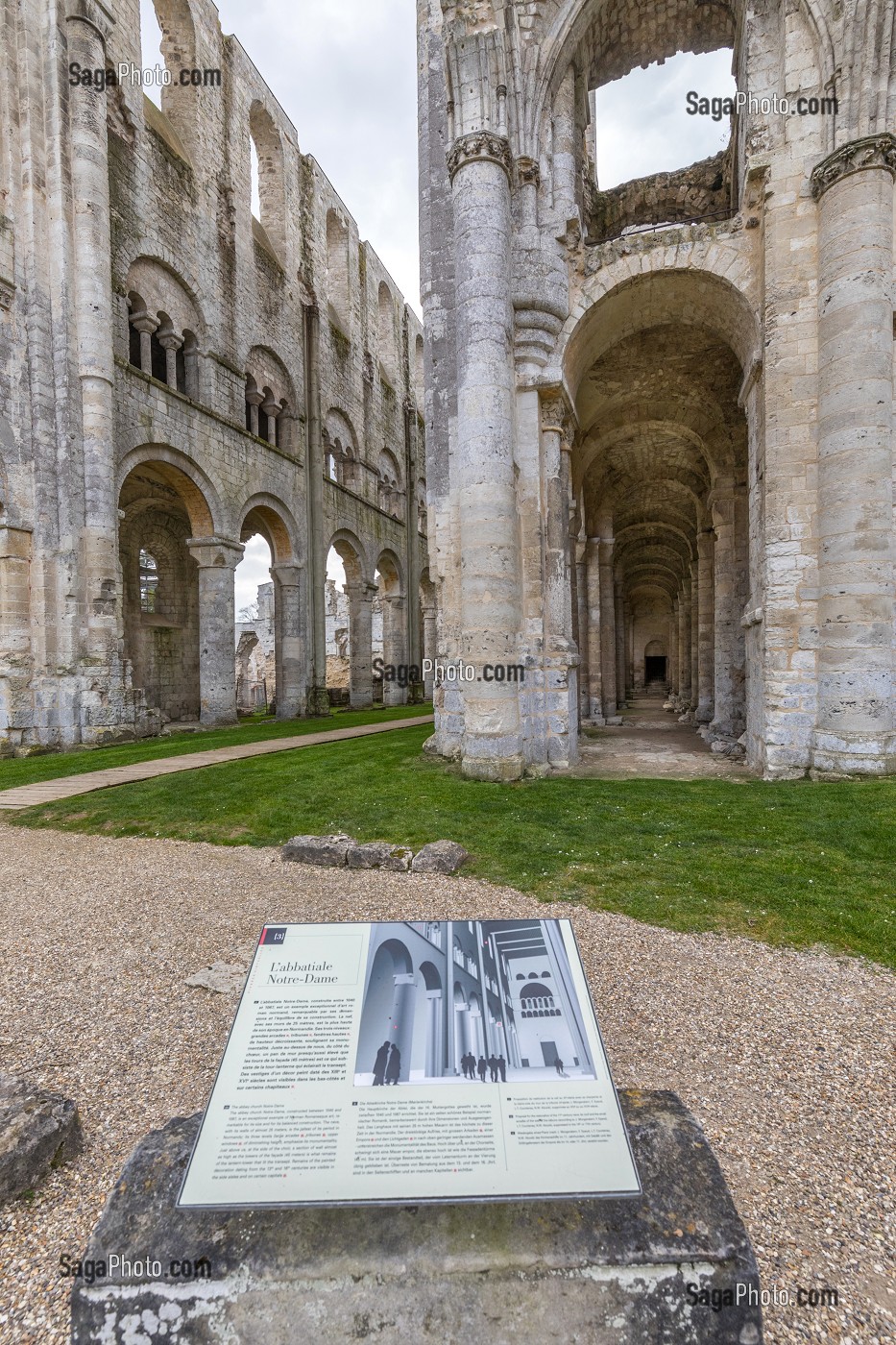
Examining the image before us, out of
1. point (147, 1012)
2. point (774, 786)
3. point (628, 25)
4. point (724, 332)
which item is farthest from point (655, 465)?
point (147, 1012)

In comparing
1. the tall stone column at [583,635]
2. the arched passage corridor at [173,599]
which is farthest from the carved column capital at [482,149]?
the arched passage corridor at [173,599]

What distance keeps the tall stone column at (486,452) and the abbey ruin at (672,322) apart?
29 millimetres

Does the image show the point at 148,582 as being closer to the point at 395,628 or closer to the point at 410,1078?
the point at 395,628

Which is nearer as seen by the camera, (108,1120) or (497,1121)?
(497,1121)

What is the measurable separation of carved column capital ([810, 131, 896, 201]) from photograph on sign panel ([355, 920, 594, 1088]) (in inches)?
373

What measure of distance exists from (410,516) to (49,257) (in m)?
16.6

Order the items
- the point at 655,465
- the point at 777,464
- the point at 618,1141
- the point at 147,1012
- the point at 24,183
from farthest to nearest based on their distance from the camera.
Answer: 1. the point at 655,465
2. the point at 24,183
3. the point at 777,464
4. the point at 147,1012
5. the point at 618,1141

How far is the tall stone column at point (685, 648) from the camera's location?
1995cm

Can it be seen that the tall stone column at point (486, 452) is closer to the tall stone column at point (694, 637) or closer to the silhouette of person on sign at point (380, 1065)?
the silhouette of person on sign at point (380, 1065)

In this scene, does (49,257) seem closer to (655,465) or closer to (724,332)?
(724,332)

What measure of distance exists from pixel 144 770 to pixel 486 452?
263 inches

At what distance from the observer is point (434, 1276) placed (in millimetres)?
1399

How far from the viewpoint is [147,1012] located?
296 centimetres

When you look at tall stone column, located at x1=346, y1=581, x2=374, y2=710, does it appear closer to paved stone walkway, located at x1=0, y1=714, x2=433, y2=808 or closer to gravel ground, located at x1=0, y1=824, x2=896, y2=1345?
paved stone walkway, located at x1=0, y1=714, x2=433, y2=808
